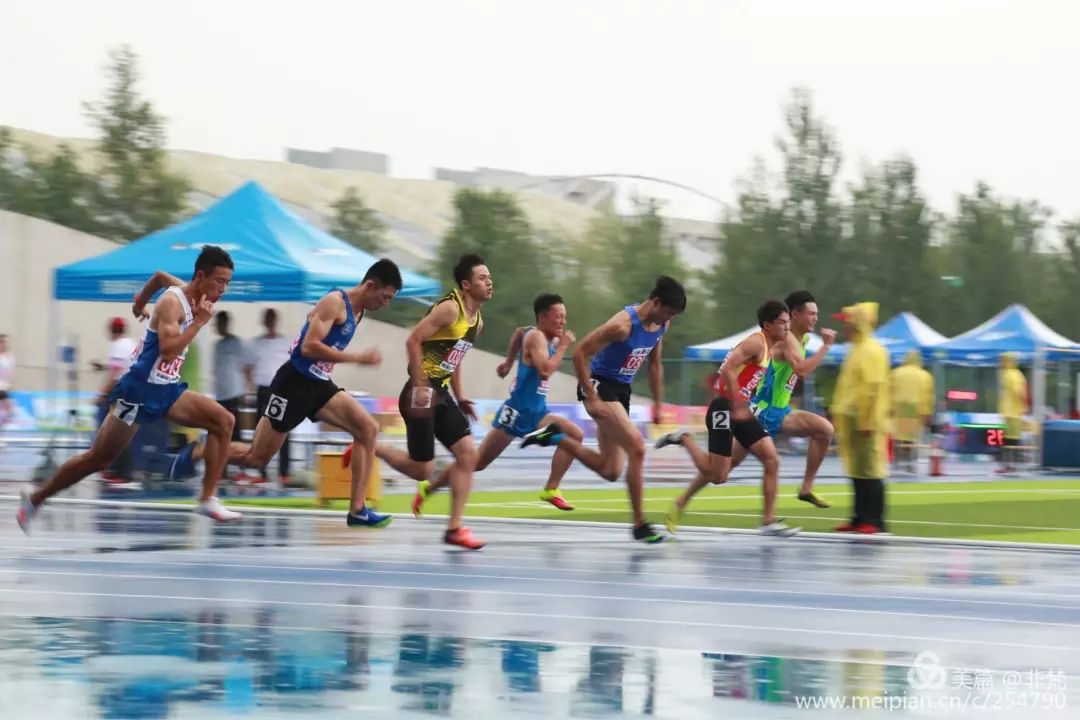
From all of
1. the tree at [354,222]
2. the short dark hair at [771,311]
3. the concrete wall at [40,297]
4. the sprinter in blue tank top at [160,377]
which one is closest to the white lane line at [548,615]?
the sprinter in blue tank top at [160,377]

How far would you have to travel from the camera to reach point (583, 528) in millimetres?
17234

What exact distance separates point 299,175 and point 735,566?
168640 millimetres

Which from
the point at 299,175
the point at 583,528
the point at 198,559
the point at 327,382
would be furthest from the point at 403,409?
the point at 299,175

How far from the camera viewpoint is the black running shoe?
15.2m

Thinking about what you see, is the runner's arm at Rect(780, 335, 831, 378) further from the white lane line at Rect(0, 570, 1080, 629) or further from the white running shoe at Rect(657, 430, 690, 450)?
the white lane line at Rect(0, 570, 1080, 629)

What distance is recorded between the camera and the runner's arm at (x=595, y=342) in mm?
14828

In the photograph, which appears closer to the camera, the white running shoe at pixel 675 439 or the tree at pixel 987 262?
the white running shoe at pixel 675 439

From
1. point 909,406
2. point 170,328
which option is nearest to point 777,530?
point 170,328

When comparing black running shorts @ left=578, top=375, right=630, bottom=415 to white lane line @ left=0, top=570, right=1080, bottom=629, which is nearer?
white lane line @ left=0, top=570, right=1080, bottom=629

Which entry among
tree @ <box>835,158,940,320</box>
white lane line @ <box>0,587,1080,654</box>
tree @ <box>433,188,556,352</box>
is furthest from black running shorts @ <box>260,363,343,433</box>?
tree @ <box>433,188,556,352</box>

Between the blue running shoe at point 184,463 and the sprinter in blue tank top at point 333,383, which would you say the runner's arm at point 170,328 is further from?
the blue running shoe at point 184,463

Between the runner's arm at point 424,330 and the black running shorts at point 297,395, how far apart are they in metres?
0.67

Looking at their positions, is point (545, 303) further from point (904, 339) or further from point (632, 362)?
point (904, 339)

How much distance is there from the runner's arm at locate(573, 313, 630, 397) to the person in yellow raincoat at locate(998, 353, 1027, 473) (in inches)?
799
